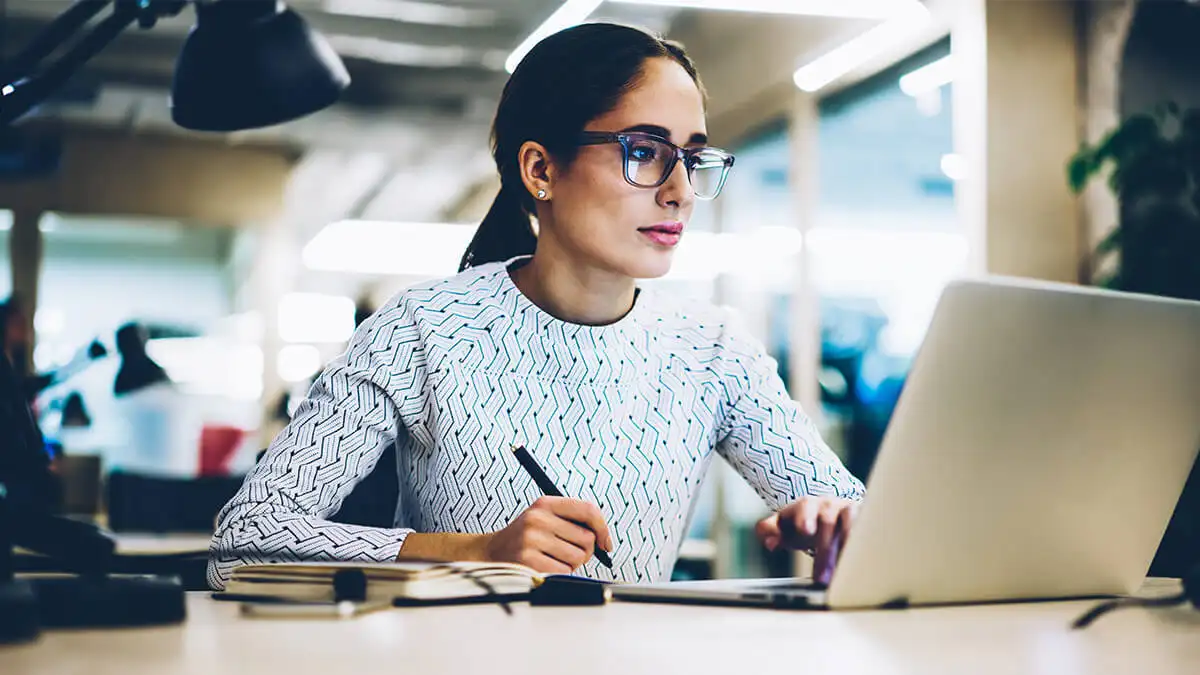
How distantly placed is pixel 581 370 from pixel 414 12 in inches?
198

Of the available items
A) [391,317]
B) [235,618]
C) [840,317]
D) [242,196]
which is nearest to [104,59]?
[242,196]

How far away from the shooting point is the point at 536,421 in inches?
62.8

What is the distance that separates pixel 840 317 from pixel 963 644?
15.8ft

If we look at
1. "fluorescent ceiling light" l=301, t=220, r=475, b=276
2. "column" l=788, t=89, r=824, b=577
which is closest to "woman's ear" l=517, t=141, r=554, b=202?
"column" l=788, t=89, r=824, b=577

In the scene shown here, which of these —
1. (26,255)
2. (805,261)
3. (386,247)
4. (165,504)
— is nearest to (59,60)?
(165,504)

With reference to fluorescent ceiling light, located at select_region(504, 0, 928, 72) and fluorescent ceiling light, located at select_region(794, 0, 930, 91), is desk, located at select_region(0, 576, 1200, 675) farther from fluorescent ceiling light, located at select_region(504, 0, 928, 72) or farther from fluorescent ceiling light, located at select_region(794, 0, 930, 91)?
fluorescent ceiling light, located at select_region(794, 0, 930, 91)

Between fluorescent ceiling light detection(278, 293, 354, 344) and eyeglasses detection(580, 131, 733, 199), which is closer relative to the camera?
eyeglasses detection(580, 131, 733, 199)

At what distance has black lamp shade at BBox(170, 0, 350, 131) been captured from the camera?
5.29 ft

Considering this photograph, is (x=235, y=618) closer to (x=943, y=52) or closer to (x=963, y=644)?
(x=963, y=644)

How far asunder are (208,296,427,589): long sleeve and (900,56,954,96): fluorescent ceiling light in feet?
11.3

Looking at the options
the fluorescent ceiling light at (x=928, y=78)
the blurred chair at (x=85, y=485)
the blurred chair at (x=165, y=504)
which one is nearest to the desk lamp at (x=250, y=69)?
the blurred chair at (x=165, y=504)

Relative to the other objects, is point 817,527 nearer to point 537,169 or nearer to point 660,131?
point 660,131

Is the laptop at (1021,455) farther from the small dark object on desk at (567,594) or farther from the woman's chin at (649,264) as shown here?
the woman's chin at (649,264)

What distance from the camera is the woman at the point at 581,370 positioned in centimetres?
157
